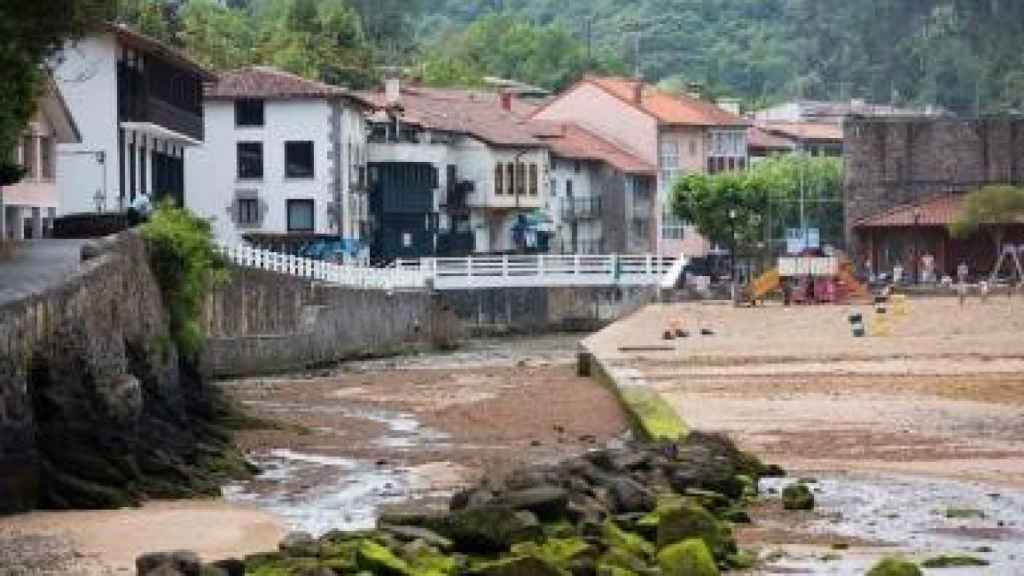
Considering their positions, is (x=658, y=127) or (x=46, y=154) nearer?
(x=46, y=154)

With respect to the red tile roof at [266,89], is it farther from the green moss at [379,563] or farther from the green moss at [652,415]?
the green moss at [379,563]

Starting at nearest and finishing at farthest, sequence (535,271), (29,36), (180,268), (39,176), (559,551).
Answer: (559,551)
(29,36)
(180,268)
(39,176)
(535,271)

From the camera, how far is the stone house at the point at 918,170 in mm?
114188

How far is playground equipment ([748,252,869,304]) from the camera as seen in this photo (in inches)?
3999

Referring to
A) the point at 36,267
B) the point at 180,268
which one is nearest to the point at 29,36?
the point at 36,267

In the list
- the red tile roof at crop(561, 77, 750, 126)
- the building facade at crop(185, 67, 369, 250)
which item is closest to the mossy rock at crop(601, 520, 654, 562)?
the building facade at crop(185, 67, 369, 250)

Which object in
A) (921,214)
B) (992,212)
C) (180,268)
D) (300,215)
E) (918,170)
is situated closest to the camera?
(180,268)

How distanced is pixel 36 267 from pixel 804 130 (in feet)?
415

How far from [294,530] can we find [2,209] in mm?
34427

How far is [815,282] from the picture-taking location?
102 m

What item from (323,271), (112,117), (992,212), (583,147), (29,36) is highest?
(583,147)

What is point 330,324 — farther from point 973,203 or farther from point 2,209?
point 973,203

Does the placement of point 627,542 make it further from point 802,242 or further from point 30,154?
point 802,242

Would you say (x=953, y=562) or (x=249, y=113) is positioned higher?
(x=249, y=113)
